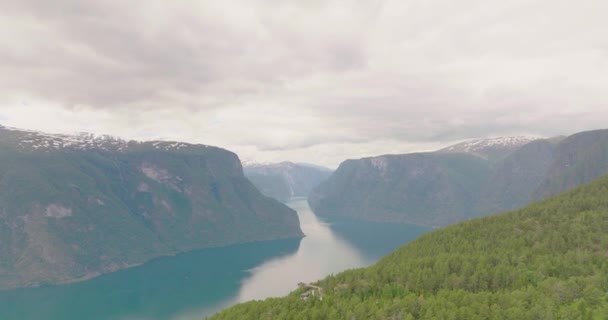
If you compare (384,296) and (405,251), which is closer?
(384,296)

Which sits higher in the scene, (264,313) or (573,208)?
(573,208)

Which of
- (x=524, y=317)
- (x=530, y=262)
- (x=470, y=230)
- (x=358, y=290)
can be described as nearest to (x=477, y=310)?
(x=524, y=317)

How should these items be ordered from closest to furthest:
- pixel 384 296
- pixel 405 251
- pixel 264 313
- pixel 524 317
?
pixel 524 317 → pixel 264 313 → pixel 384 296 → pixel 405 251

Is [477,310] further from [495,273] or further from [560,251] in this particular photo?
[560,251]

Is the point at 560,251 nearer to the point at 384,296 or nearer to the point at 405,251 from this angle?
the point at 405,251

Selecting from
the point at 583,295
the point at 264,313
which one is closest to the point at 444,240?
the point at 583,295

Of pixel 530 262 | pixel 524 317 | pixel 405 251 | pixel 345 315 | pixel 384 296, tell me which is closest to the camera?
pixel 524 317
